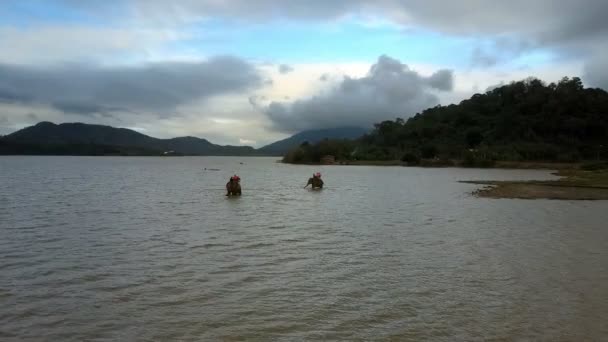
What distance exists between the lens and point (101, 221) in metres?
24.6

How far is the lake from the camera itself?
9391mm

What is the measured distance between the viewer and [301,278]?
522 inches

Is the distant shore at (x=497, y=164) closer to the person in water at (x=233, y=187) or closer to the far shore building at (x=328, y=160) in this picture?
the far shore building at (x=328, y=160)

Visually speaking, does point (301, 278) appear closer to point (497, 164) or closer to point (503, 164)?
point (503, 164)

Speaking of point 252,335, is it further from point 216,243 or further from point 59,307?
point 216,243

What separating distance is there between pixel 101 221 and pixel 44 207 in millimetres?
8517

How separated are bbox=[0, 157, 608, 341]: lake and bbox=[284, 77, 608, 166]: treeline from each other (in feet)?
384

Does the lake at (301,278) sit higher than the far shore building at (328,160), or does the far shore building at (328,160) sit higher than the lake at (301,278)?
the far shore building at (328,160)

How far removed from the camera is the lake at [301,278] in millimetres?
9391

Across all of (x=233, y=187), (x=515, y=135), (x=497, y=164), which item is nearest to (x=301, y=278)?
(x=233, y=187)

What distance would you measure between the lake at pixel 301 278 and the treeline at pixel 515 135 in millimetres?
116929

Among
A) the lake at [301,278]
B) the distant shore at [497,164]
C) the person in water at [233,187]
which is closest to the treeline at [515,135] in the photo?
the distant shore at [497,164]

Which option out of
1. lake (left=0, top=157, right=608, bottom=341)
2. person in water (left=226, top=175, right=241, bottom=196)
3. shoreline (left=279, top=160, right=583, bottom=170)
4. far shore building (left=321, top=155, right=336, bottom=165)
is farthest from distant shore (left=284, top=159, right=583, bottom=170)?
lake (left=0, top=157, right=608, bottom=341)

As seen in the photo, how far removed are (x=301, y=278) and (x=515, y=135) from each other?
166 metres
